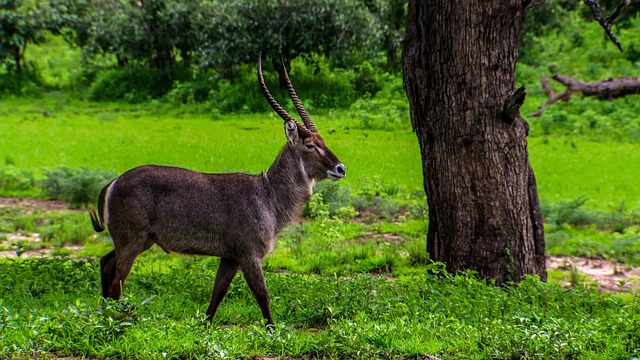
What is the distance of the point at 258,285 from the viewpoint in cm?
666

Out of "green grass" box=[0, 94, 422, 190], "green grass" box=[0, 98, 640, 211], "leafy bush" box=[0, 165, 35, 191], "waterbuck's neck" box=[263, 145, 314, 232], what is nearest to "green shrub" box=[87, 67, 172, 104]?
"green grass" box=[0, 94, 422, 190]

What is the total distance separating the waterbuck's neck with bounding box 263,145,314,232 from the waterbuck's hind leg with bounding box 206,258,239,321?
53cm

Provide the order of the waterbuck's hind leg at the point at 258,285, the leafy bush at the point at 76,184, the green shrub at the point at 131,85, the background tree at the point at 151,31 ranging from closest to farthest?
the waterbuck's hind leg at the point at 258,285, the leafy bush at the point at 76,184, the background tree at the point at 151,31, the green shrub at the point at 131,85

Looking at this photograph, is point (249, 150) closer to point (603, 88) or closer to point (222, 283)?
point (603, 88)

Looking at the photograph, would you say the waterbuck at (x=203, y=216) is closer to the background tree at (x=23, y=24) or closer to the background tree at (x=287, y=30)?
the background tree at (x=287, y=30)

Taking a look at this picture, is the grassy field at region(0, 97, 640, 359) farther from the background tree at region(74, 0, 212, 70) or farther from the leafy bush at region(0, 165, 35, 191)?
the background tree at region(74, 0, 212, 70)

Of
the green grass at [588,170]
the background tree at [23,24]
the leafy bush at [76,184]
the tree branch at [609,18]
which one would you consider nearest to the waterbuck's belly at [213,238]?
the tree branch at [609,18]

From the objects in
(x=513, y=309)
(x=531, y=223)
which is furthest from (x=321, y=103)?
(x=513, y=309)

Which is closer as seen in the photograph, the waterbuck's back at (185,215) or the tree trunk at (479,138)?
the waterbuck's back at (185,215)

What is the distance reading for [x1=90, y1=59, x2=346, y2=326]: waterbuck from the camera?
22.1ft

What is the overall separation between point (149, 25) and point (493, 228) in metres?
17.9

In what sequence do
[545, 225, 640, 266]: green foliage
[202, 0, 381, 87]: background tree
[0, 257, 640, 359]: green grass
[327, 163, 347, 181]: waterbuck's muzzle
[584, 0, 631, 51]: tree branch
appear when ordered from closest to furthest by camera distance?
[0, 257, 640, 359]: green grass < [327, 163, 347, 181]: waterbuck's muzzle < [584, 0, 631, 51]: tree branch < [545, 225, 640, 266]: green foliage < [202, 0, 381, 87]: background tree

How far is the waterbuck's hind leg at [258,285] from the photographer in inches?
261

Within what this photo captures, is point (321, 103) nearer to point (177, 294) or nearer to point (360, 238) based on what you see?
point (360, 238)
